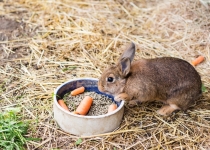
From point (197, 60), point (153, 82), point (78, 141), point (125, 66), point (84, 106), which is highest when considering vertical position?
point (125, 66)

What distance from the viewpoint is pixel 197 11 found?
5941mm

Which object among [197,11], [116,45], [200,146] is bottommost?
[200,146]

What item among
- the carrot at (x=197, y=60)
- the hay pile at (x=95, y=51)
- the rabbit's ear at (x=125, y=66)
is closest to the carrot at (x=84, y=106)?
the hay pile at (x=95, y=51)

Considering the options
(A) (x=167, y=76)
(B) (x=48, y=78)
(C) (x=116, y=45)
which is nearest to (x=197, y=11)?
(C) (x=116, y=45)

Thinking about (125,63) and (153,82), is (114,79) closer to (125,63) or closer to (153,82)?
(125,63)

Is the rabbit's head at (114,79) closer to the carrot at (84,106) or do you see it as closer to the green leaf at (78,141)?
the carrot at (84,106)

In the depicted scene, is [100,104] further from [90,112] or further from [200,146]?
[200,146]

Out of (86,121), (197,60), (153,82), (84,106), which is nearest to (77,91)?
(84,106)

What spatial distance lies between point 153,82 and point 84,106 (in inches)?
30.0

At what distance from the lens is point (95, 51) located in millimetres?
5156

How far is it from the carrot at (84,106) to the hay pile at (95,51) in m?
0.26

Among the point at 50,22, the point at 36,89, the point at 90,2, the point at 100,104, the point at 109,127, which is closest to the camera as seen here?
the point at 109,127

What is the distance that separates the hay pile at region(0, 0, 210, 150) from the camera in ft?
12.5

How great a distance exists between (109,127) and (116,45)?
179 cm
